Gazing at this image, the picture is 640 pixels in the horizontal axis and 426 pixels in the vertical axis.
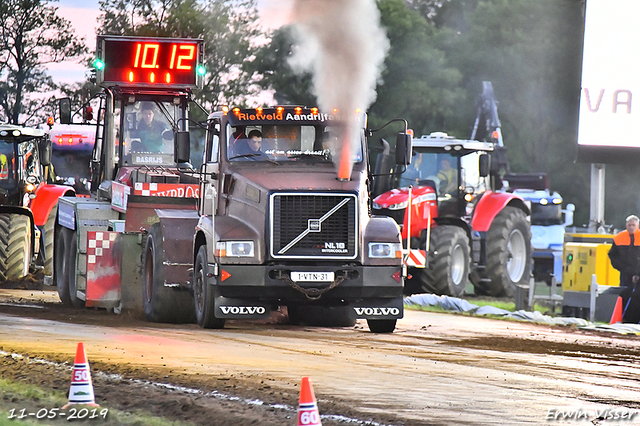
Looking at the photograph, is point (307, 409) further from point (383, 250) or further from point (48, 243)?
point (48, 243)

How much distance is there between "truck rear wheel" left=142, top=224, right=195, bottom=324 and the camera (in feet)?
52.9

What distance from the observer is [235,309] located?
576 inches

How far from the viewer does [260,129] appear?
15.4 metres

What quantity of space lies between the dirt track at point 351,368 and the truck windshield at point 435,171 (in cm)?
788

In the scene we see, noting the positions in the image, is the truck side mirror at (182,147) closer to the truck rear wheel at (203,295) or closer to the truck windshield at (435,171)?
the truck rear wheel at (203,295)

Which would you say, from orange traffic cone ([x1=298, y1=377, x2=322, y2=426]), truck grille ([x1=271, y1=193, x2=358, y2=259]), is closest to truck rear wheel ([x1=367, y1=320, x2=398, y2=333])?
truck grille ([x1=271, y1=193, x2=358, y2=259])

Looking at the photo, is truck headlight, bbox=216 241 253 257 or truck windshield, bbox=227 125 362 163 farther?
truck windshield, bbox=227 125 362 163

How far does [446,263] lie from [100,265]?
7600mm

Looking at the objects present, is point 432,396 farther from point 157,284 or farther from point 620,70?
point 620,70

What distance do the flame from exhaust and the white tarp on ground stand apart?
4.69 meters

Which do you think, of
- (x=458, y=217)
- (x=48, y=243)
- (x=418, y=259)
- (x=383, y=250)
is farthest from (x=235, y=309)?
(x=458, y=217)

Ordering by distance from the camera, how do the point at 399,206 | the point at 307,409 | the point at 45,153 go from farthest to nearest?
the point at 399,206
the point at 45,153
the point at 307,409

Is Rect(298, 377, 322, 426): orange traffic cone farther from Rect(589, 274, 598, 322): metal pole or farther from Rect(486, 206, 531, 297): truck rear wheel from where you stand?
Rect(486, 206, 531, 297): truck rear wheel

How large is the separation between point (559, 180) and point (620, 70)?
2810 cm
